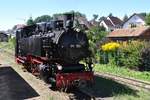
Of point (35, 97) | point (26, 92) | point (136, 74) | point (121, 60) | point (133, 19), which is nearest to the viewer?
point (35, 97)

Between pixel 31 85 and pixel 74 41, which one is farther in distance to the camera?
pixel 31 85

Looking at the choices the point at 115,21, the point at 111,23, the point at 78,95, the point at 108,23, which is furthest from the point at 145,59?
the point at 115,21

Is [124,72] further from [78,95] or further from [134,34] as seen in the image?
[134,34]

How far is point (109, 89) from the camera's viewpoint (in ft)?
56.7

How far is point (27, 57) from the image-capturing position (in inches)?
938

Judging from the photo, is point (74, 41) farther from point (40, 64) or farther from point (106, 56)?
point (106, 56)

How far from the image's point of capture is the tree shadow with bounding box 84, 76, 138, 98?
16022mm

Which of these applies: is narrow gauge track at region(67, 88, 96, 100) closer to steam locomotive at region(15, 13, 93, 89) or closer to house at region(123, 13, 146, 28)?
steam locomotive at region(15, 13, 93, 89)

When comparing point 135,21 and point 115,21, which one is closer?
point 135,21

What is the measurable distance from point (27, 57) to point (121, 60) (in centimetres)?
778

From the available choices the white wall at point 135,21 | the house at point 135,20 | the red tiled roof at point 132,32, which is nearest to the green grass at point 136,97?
the red tiled roof at point 132,32

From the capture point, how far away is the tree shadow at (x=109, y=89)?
52.6 feet

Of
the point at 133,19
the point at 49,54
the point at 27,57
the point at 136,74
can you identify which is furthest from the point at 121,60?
the point at 133,19

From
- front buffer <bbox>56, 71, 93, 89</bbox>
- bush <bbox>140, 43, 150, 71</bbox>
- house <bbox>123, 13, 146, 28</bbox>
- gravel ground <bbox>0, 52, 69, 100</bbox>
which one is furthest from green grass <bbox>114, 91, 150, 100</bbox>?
house <bbox>123, 13, 146, 28</bbox>
